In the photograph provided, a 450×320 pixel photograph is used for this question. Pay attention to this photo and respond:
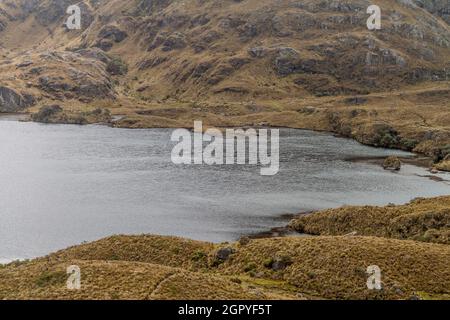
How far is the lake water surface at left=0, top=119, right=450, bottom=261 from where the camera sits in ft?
366

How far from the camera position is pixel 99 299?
53250 mm

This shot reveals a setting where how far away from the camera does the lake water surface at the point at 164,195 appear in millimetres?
111688

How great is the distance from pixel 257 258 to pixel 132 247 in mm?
21043

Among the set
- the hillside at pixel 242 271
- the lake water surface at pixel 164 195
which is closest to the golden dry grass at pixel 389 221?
the lake water surface at pixel 164 195

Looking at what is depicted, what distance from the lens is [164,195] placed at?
143500 millimetres

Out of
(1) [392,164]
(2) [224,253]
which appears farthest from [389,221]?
(1) [392,164]

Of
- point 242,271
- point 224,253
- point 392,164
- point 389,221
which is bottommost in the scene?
point 242,271

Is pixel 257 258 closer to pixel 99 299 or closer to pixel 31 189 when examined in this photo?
pixel 99 299

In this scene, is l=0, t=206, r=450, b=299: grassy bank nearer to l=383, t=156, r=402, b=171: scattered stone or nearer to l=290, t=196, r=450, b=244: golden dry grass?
l=290, t=196, r=450, b=244: golden dry grass

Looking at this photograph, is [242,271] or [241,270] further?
[241,270]

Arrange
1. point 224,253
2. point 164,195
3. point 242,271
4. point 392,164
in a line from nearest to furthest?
point 242,271 → point 224,253 → point 164,195 → point 392,164

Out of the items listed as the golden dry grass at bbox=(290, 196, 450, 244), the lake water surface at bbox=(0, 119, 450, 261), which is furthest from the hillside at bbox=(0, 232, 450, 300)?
the lake water surface at bbox=(0, 119, 450, 261)

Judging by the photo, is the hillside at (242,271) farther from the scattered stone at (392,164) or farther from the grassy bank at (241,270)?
the scattered stone at (392,164)

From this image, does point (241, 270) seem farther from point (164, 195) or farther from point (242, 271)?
point (164, 195)
